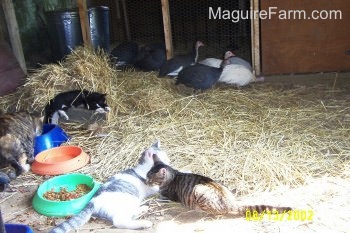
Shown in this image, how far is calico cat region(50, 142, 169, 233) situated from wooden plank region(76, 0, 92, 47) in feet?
10.8

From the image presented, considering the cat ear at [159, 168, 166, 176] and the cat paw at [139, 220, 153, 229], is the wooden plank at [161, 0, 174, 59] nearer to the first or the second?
the cat ear at [159, 168, 166, 176]

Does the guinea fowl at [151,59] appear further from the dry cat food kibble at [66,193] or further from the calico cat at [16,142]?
the dry cat food kibble at [66,193]

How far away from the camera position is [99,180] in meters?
3.25

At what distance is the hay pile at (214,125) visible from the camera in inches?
126

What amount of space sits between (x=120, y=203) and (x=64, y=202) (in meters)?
0.42

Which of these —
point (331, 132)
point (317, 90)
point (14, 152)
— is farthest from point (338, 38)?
point (14, 152)

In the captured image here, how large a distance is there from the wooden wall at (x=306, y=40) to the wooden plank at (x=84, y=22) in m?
2.46

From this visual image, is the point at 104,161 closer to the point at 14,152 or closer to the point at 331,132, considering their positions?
the point at 14,152

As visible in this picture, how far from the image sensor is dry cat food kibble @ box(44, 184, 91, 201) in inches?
115

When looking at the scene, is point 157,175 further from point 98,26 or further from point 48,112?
point 98,26

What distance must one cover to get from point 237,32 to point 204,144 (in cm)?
434

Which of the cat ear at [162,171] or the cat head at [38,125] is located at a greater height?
the cat head at [38,125]

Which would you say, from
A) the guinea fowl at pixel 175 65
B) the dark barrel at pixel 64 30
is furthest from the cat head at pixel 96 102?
the dark barrel at pixel 64 30

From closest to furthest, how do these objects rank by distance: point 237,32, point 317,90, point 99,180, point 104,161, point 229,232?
point 229,232 → point 99,180 → point 104,161 → point 317,90 → point 237,32
